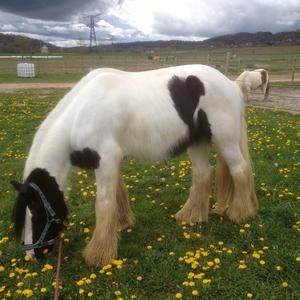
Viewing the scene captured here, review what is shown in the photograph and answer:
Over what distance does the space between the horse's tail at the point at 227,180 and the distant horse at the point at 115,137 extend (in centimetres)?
6

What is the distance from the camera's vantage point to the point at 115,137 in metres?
3.81

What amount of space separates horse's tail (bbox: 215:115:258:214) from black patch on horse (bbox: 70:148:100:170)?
185cm

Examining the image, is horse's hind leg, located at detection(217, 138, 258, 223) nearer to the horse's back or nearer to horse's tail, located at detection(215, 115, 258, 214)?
horse's tail, located at detection(215, 115, 258, 214)

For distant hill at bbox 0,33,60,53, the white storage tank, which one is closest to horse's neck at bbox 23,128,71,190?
the white storage tank

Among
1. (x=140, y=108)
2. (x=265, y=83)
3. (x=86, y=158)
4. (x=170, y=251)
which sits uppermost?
(x=140, y=108)

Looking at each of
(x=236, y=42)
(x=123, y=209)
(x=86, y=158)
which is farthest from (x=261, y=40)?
(x=86, y=158)

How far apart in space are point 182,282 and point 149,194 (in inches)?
95.2

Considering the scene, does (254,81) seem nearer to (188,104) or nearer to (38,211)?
(188,104)

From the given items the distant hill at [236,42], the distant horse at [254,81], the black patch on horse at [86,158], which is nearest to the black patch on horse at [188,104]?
the black patch on horse at [86,158]

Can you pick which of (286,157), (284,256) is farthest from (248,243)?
(286,157)

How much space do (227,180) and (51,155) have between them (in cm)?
247

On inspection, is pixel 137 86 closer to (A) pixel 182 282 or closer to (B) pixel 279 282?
(A) pixel 182 282

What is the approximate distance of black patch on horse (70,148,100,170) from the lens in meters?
3.71

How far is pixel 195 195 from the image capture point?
16.1ft
